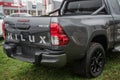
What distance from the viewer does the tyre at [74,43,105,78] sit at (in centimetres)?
454

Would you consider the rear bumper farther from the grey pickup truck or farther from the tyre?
the tyre

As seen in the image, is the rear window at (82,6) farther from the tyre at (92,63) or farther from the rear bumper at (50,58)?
the rear bumper at (50,58)

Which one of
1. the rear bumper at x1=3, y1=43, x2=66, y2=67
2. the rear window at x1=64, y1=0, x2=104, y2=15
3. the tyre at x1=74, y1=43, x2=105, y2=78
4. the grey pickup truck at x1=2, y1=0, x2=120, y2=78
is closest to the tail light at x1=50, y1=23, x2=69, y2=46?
the grey pickup truck at x1=2, y1=0, x2=120, y2=78

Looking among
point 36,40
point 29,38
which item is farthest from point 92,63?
point 29,38

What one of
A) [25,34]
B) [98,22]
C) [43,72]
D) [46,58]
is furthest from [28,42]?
[98,22]

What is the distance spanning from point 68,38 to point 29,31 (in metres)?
0.80

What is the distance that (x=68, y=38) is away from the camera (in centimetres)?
405

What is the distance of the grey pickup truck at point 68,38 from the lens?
157 inches

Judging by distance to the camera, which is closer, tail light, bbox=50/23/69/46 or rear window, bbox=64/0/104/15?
tail light, bbox=50/23/69/46

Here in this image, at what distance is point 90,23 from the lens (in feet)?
15.0

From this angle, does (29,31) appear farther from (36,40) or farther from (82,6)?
(82,6)

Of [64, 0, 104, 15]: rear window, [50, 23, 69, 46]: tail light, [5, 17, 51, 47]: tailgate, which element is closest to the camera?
[50, 23, 69, 46]: tail light

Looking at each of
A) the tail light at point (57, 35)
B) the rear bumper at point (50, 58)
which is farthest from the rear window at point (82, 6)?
the rear bumper at point (50, 58)

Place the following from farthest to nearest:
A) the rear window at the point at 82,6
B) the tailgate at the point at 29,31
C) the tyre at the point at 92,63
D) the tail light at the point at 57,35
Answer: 1. the rear window at the point at 82,6
2. the tyre at the point at 92,63
3. the tailgate at the point at 29,31
4. the tail light at the point at 57,35
